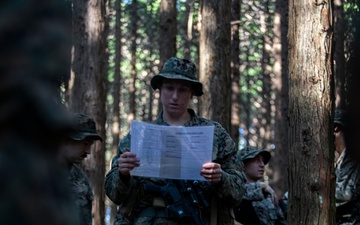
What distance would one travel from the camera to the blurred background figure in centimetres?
74

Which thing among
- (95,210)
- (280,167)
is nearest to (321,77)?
(95,210)

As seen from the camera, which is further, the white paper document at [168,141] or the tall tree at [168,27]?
the tall tree at [168,27]

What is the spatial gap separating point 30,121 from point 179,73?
536 cm

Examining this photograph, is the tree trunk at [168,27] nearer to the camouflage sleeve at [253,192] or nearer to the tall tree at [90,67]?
the tall tree at [90,67]

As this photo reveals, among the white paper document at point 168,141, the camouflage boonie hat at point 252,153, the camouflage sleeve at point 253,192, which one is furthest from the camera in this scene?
the camouflage boonie hat at point 252,153

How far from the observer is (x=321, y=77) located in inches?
248

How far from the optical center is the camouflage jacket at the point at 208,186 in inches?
221

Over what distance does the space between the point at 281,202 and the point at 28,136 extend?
25.4 ft

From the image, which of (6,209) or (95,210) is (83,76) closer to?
(95,210)

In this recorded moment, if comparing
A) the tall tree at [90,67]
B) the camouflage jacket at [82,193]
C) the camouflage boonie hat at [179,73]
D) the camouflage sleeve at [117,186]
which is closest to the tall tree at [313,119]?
the camouflage boonie hat at [179,73]

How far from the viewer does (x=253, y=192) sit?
7.95 m

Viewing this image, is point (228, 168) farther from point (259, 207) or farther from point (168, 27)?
point (168, 27)

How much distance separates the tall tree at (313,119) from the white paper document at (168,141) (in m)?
1.11

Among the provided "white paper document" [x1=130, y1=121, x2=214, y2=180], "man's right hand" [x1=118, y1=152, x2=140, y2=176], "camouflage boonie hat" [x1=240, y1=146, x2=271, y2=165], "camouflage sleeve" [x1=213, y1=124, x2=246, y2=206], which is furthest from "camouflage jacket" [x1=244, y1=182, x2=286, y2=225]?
"man's right hand" [x1=118, y1=152, x2=140, y2=176]
